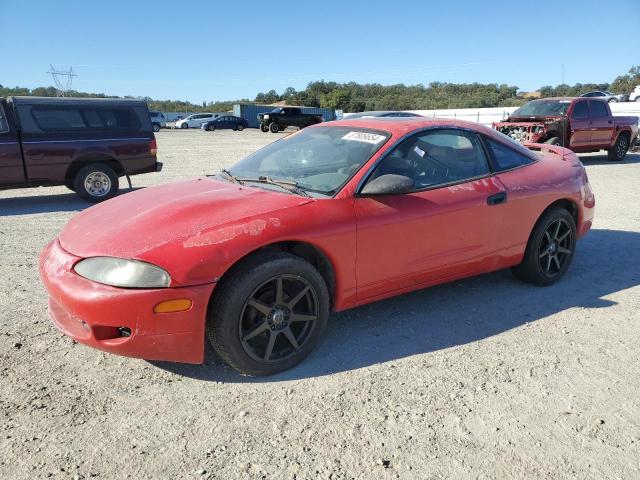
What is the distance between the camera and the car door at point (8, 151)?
8039 mm

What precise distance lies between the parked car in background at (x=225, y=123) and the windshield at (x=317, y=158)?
39357 millimetres

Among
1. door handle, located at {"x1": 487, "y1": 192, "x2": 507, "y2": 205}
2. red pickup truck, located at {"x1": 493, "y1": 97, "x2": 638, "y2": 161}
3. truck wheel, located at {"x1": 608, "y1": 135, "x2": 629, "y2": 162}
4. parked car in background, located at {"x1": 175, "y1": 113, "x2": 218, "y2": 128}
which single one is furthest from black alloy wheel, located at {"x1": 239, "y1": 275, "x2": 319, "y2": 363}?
parked car in background, located at {"x1": 175, "y1": 113, "x2": 218, "y2": 128}

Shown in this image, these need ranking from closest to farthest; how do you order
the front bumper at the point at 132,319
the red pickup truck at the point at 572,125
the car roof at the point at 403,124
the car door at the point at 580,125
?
the front bumper at the point at 132,319 → the car roof at the point at 403,124 → the red pickup truck at the point at 572,125 → the car door at the point at 580,125

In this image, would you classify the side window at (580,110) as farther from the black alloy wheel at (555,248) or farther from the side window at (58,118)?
the side window at (58,118)

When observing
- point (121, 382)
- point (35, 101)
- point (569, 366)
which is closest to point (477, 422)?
point (569, 366)

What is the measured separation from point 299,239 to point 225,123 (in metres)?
41.6

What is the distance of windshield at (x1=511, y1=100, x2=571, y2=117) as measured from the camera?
Answer: 13438mm

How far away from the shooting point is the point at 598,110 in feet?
46.1

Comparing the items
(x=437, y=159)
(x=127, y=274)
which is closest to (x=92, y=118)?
(x=437, y=159)

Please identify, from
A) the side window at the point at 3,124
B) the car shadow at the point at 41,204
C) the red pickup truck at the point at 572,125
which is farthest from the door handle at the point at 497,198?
the red pickup truck at the point at 572,125

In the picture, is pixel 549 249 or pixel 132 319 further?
pixel 549 249

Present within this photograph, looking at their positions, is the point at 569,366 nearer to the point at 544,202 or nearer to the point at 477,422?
the point at 477,422

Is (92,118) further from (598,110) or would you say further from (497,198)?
(598,110)

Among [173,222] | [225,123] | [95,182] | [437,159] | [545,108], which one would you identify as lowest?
[95,182]
